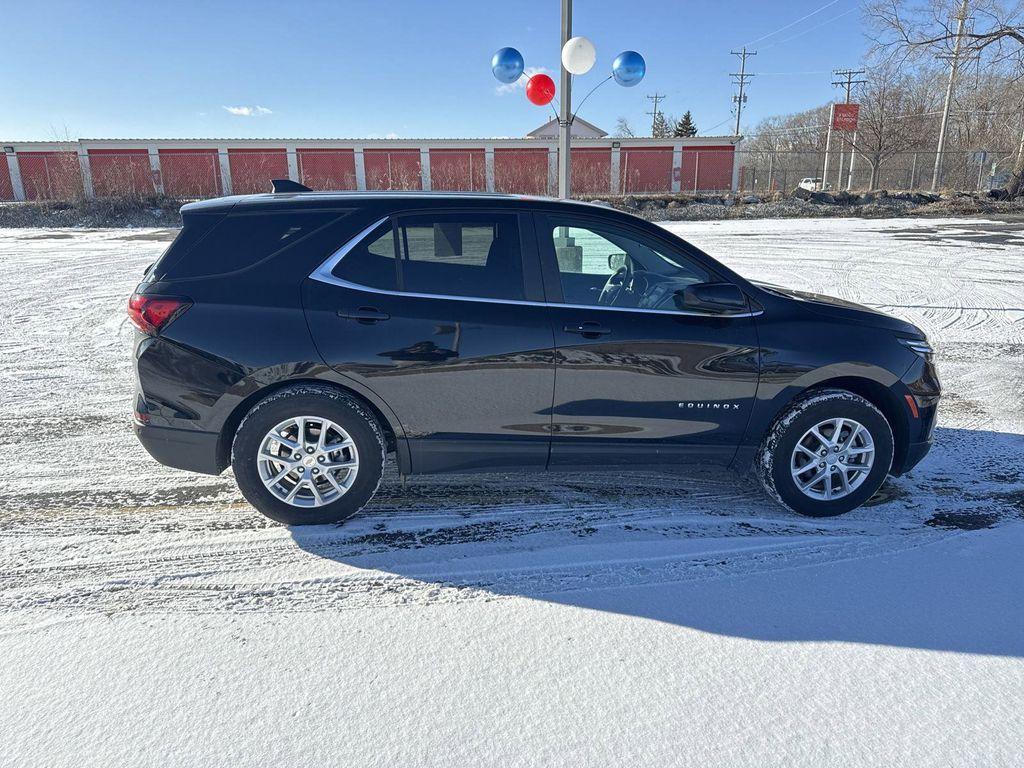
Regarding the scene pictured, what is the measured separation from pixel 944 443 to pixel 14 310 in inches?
449

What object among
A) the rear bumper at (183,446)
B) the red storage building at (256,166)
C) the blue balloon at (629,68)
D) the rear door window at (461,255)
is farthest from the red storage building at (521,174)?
the rear bumper at (183,446)

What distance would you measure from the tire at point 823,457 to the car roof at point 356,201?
63.6 inches

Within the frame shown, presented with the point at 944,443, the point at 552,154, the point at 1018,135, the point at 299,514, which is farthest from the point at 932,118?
the point at 299,514

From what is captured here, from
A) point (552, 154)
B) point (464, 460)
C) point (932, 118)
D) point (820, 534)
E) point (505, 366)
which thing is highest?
point (932, 118)

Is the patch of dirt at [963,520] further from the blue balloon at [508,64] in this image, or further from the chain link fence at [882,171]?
the chain link fence at [882,171]

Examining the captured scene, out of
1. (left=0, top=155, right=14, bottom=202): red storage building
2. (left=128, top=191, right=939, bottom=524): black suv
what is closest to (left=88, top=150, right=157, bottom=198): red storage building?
(left=0, top=155, right=14, bottom=202): red storage building

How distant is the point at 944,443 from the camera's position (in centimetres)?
491

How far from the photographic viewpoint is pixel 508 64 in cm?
1045

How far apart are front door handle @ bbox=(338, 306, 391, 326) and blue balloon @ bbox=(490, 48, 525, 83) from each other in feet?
27.3

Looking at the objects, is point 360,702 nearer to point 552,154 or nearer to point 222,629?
point 222,629

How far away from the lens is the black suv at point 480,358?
3.48 m

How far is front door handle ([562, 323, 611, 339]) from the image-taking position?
3.59 meters

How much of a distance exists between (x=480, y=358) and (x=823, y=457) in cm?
203

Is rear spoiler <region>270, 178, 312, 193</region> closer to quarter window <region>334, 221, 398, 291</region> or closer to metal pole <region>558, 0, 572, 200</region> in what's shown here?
quarter window <region>334, 221, 398, 291</region>
